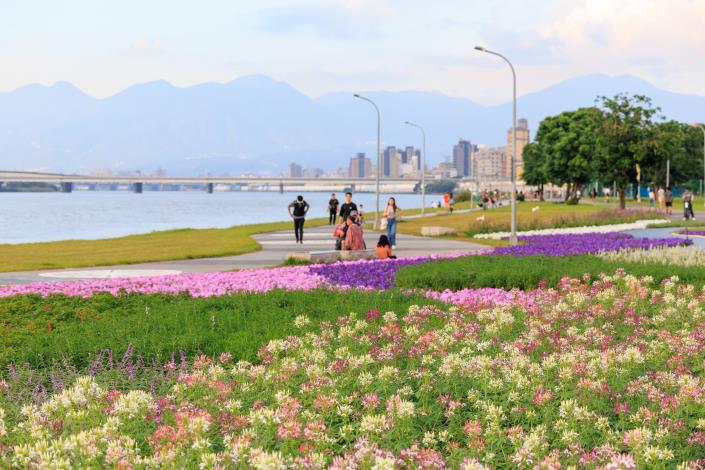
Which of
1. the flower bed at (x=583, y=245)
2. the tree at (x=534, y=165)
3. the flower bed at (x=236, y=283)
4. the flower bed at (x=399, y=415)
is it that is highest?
the tree at (x=534, y=165)

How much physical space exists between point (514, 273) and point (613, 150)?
183 feet

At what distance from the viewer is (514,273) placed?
17891 millimetres

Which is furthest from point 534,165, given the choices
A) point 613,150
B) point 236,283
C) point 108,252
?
point 236,283

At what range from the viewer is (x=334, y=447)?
6332mm

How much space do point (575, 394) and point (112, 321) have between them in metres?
8.33

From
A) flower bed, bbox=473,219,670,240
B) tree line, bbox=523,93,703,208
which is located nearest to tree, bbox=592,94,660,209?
tree line, bbox=523,93,703,208

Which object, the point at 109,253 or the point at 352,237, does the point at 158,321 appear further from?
the point at 109,253

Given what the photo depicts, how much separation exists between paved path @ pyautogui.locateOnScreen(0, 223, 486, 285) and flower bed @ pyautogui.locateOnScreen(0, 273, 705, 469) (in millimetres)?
16122

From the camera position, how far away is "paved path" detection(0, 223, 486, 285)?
2497cm

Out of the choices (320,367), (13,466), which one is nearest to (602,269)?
(320,367)

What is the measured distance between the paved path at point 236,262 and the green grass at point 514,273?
9.46 metres

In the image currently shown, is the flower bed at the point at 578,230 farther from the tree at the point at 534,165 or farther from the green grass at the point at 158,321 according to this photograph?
the tree at the point at 534,165

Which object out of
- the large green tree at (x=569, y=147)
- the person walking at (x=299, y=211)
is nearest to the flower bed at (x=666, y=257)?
the person walking at (x=299, y=211)

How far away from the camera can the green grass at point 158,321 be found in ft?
36.6
